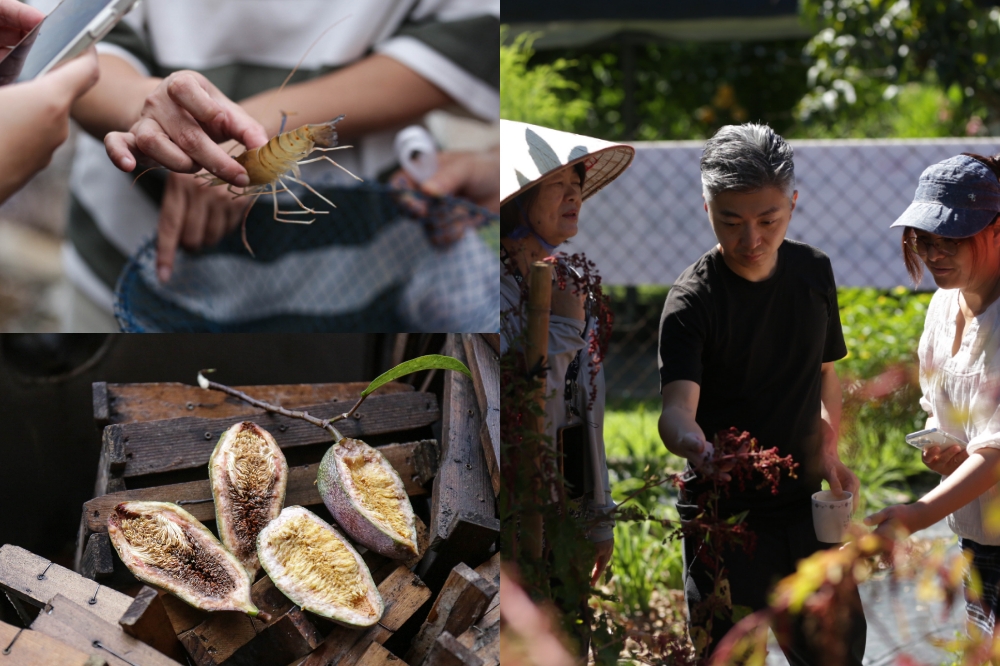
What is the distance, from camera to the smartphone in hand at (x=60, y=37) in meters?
1.88

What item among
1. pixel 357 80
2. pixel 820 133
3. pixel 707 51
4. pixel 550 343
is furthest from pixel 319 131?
pixel 707 51

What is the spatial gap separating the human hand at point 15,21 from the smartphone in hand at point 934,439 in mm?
2264

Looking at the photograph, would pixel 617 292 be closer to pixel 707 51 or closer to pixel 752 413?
pixel 707 51

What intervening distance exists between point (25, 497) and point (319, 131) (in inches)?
46.2

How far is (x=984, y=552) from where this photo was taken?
6.81 feet

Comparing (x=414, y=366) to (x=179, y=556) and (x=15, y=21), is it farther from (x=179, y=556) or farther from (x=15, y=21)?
(x=15, y=21)

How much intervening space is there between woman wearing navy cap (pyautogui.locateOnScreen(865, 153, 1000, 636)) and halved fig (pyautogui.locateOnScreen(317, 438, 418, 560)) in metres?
1.06

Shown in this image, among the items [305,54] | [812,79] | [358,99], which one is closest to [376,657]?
[358,99]

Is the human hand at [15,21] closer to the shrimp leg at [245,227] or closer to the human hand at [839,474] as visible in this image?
the shrimp leg at [245,227]

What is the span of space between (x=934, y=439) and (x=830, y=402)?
281 millimetres

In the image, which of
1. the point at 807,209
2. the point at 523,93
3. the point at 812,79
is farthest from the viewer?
the point at 812,79

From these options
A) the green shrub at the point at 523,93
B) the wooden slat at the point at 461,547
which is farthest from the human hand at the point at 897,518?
the green shrub at the point at 523,93

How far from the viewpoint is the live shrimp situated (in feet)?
6.87

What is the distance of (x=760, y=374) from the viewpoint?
2100mm
